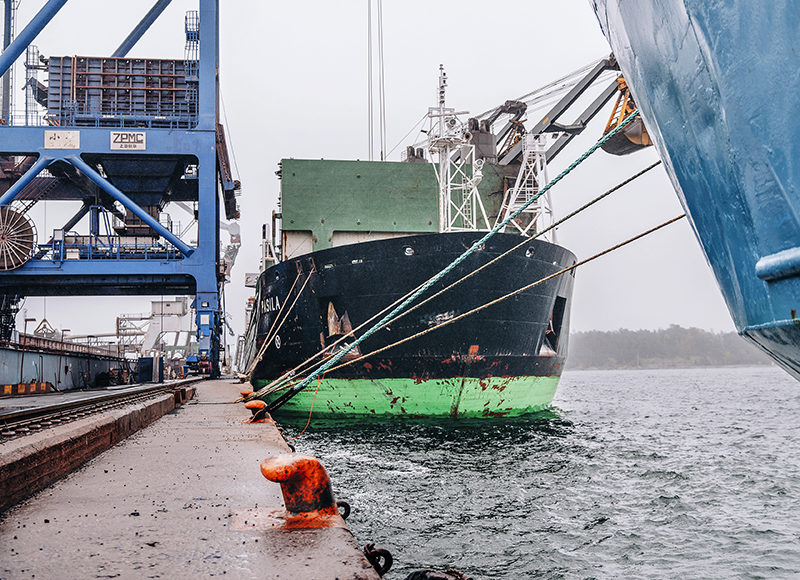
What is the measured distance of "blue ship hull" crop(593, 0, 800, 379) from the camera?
1.97 meters

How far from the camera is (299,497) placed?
2.48 m

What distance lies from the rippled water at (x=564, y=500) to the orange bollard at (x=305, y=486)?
1.78 metres

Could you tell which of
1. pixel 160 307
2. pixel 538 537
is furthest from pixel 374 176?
pixel 160 307

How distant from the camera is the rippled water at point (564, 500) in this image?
4.49 meters

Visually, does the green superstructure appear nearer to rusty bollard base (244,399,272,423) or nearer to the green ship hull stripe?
the green ship hull stripe

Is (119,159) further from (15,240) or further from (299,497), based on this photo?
(299,497)

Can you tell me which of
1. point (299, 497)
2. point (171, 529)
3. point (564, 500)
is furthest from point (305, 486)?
point (564, 500)

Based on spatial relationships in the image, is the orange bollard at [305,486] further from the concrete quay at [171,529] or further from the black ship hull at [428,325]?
the black ship hull at [428,325]

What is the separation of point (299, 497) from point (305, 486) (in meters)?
0.05

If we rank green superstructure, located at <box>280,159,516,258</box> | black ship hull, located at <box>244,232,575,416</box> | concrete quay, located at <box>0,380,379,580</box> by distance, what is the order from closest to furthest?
concrete quay, located at <box>0,380,379,580</box>
black ship hull, located at <box>244,232,575,416</box>
green superstructure, located at <box>280,159,516,258</box>

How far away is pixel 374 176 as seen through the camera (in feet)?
56.2

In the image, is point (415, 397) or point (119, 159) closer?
point (415, 397)

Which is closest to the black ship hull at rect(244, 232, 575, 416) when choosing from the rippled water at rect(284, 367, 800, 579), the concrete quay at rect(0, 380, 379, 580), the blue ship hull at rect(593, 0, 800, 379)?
the rippled water at rect(284, 367, 800, 579)

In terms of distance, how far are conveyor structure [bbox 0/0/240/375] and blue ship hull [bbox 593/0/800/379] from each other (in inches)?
726
